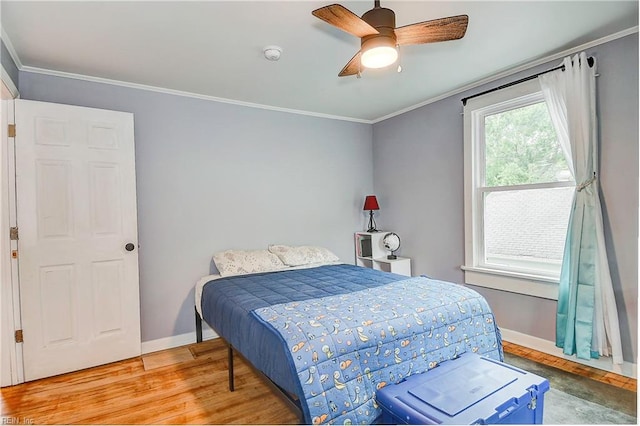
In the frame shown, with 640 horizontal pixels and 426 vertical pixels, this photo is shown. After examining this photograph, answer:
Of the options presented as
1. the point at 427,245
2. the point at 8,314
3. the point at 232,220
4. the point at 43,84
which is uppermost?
the point at 43,84

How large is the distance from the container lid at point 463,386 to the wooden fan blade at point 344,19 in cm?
175

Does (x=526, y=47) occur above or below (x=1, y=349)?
above

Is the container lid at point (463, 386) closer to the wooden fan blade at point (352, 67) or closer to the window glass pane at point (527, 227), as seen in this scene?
the window glass pane at point (527, 227)

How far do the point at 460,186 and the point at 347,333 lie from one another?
7.80 feet

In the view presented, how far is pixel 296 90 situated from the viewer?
3299 mm

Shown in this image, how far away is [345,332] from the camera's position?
170 centimetres

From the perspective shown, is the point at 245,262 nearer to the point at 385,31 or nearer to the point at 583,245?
the point at 385,31

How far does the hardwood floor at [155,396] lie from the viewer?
2061 millimetres

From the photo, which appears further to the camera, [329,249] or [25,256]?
[329,249]

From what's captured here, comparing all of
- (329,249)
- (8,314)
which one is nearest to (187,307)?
(8,314)

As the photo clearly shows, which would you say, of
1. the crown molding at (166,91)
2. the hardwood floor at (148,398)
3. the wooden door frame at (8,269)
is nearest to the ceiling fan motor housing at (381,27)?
the hardwood floor at (148,398)

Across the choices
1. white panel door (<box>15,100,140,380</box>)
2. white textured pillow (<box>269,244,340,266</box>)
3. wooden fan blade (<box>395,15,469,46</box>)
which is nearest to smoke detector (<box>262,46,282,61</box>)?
wooden fan blade (<box>395,15,469,46</box>)

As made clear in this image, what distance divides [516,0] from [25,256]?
12.1 feet

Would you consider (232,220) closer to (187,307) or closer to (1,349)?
(187,307)
